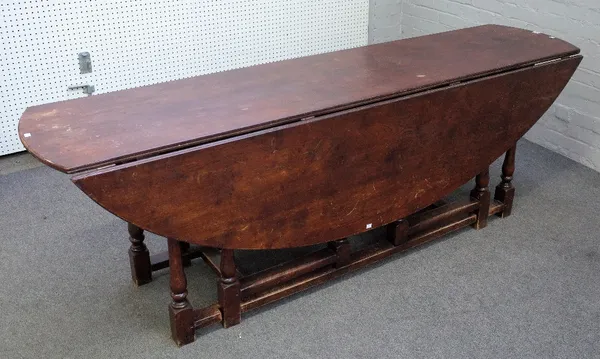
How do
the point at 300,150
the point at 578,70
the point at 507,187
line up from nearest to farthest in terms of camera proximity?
the point at 300,150, the point at 507,187, the point at 578,70

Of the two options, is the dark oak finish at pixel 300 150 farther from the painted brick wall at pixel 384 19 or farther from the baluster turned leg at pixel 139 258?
the painted brick wall at pixel 384 19

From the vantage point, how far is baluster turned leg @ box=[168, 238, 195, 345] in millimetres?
1979

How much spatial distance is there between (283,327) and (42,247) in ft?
3.41

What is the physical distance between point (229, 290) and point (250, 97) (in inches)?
23.6

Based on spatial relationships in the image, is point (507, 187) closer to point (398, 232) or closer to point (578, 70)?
point (398, 232)

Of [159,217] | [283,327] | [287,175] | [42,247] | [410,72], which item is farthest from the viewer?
[42,247]

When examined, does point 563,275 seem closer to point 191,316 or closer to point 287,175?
point 287,175

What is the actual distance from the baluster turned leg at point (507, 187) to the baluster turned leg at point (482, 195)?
11cm

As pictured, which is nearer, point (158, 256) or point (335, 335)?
point (335, 335)

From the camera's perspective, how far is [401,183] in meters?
2.25

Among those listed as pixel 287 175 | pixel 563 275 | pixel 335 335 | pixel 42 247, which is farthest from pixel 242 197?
pixel 563 275

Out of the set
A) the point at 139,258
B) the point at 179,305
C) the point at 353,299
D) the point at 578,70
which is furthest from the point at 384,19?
the point at 179,305

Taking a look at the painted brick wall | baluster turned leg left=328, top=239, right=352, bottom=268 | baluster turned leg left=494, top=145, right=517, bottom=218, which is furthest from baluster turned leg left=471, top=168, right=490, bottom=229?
the painted brick wall

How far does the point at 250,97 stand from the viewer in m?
2.09
